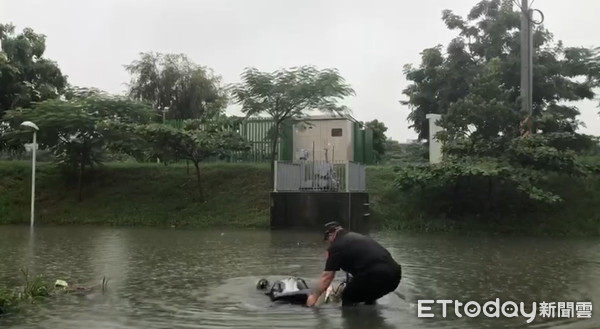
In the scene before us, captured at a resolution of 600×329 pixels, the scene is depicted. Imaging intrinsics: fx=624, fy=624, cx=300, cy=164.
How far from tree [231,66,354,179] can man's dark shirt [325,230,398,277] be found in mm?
14396

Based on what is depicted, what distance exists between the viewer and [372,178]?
23344mm

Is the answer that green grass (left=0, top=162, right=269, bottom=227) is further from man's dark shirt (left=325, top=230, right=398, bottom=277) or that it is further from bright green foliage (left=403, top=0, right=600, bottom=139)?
man's dark shirt (left=325, top=230, right=398, bottom=277)

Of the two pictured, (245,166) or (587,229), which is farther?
(245,166)

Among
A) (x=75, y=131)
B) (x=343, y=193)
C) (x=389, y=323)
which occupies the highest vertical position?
(x=75, y=131)

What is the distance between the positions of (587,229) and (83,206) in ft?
56.7

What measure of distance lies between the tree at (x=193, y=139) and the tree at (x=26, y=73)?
7.79 m

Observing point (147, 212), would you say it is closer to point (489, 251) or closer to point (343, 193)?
point (343, 193)

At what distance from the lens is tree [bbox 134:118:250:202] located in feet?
69.3

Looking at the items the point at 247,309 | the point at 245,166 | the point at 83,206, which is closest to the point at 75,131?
the point at 83,206

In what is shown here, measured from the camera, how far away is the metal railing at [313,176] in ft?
64.3

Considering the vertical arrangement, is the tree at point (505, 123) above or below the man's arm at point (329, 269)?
above

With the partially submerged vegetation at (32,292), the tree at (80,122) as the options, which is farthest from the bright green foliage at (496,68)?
the partially submerged vegetation at (32,292)

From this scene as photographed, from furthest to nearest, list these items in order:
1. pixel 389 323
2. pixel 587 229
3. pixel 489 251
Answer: pixel 587 229
pixel 489 251
pixel 389 323

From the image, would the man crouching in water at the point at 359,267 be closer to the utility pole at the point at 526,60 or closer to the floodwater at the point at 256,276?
the floodwater at the point at 256,276
